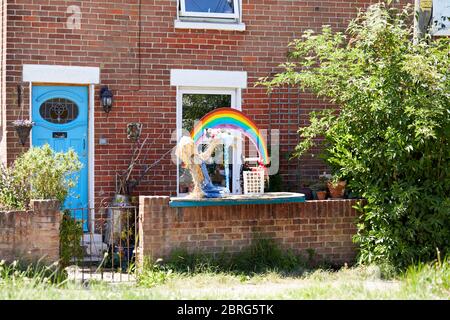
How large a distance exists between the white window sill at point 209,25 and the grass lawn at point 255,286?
15.4 ft

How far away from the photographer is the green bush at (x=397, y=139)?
10.5 metres

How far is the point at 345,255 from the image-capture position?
37.7ft

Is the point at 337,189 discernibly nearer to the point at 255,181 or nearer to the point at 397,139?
the point at 255,181

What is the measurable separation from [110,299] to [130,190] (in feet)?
16.1

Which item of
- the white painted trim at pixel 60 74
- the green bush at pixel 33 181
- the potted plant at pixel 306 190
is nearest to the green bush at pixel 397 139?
the potted plant at pixel 306 190

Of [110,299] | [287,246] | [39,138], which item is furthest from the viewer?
[39,138]

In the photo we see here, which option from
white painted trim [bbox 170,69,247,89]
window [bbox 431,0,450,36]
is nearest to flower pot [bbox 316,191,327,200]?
white painted trim [bbox 170,69,247,89]

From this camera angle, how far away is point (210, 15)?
43.0ft

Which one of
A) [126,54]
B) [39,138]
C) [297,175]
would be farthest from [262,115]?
[39,138]

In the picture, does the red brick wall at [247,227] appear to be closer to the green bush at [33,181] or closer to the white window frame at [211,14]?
the green bush at [33,181]

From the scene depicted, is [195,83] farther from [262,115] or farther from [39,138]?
[39,138]

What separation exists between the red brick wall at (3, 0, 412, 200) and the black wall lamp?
0.12 metres

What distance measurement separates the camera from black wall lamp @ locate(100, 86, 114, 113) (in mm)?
12414

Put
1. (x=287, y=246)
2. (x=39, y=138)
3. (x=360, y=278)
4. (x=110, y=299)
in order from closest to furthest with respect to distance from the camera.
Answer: (x=110, y=299)
(x=360, y=278)
(x=287, y=246)
(x=39, y=138)
